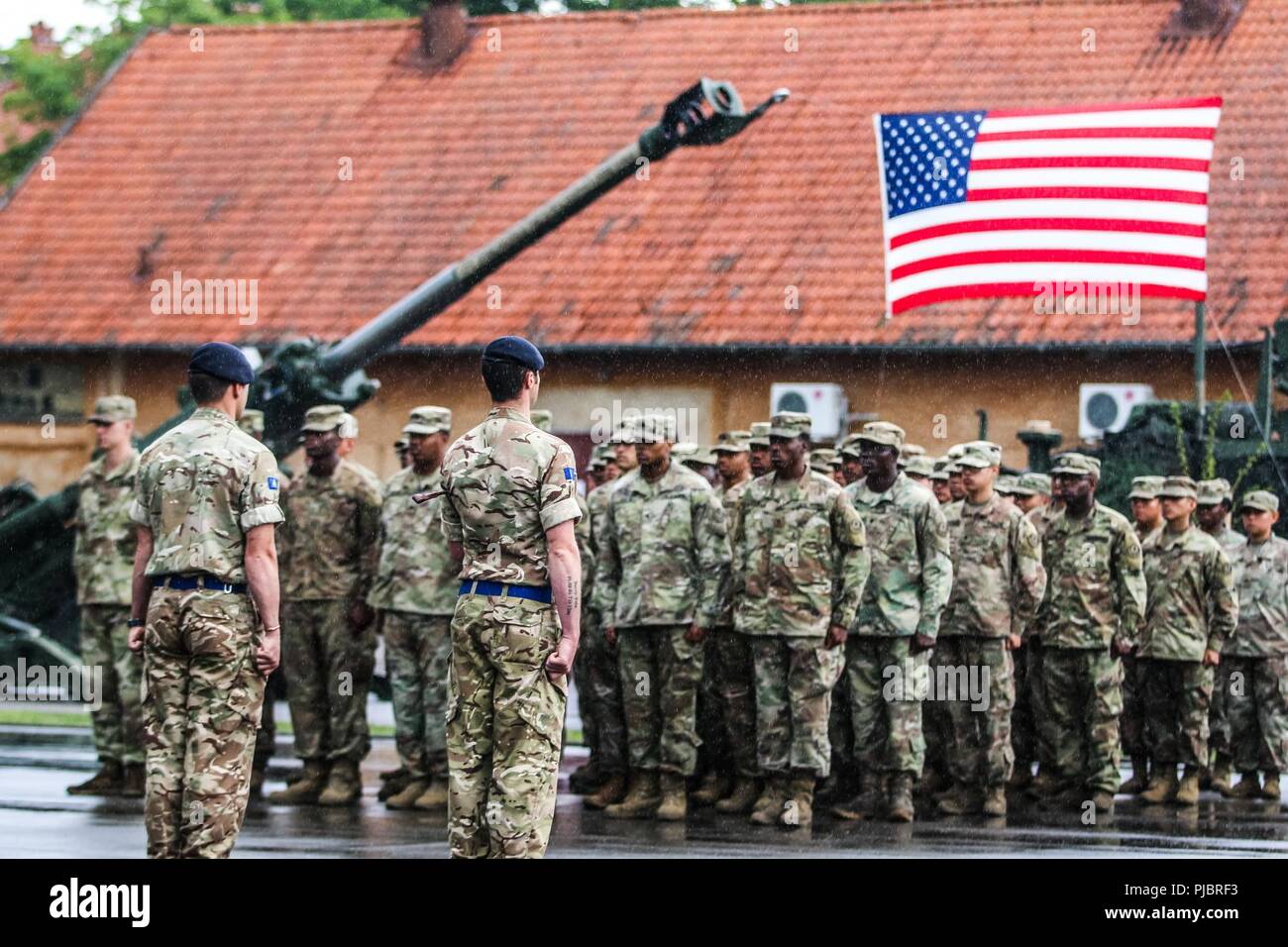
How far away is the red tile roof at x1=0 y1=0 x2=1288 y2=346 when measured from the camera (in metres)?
24.2

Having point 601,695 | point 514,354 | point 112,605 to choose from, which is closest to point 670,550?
point 601,695

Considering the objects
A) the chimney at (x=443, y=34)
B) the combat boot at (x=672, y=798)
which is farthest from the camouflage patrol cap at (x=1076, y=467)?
the chimney at (x=443, y=34)

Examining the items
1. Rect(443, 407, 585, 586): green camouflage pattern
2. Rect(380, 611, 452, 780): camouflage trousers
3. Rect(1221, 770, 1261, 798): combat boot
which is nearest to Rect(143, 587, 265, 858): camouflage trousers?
Rect(443, 407, 585, 586): green camouflage pattern

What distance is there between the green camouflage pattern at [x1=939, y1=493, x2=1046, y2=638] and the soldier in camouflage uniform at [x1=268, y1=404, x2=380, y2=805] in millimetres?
3356

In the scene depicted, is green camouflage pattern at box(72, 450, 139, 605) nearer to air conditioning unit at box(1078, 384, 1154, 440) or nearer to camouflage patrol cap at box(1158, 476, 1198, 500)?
camouflage patrol cap at box(1158, 476, 1198, 500)

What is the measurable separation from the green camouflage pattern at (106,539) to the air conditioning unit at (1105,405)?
11902 mm

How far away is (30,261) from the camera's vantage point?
2844 cm

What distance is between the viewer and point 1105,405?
2283 cm

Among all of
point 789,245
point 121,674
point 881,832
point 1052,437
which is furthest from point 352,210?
point 881,832

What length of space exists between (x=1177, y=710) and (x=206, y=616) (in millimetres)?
7414

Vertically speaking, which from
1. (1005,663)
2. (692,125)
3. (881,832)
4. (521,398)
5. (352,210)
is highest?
(352,210)
